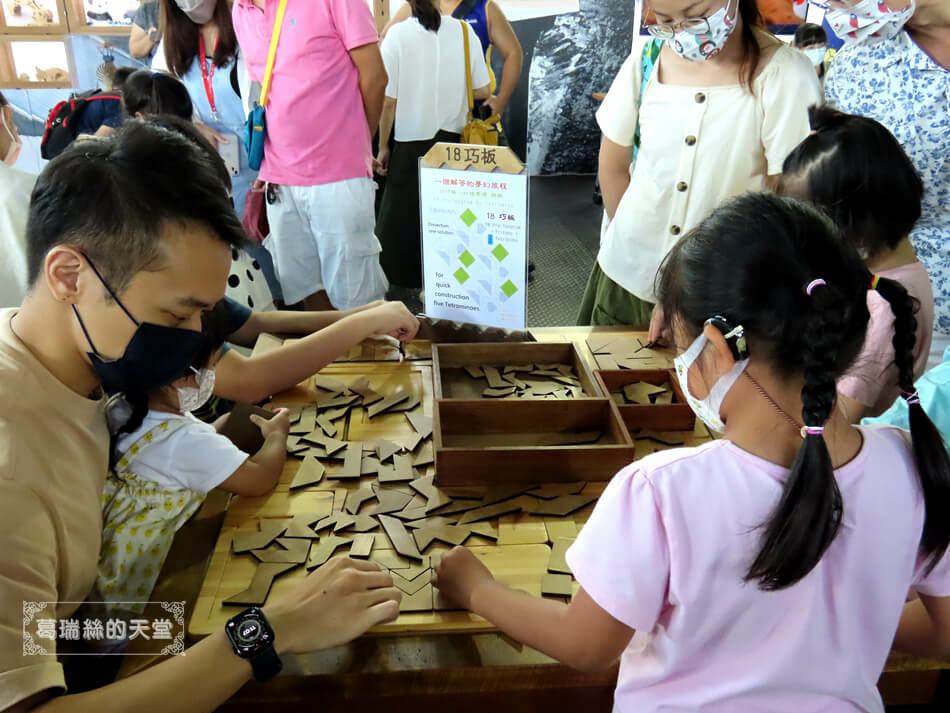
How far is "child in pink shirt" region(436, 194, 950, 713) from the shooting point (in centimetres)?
79

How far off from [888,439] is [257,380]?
1.18 m

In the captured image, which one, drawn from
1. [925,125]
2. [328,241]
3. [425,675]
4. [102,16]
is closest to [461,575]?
[425,675]

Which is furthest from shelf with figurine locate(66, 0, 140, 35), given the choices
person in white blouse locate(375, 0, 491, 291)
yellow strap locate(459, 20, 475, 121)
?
yellow strap locate(459, 20, 475, 121)

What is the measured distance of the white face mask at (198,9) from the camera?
283 centimetres

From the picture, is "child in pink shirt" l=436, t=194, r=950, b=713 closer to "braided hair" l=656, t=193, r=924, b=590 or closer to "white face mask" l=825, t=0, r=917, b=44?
"braided hair" l=656, t=193, r=924, b=590

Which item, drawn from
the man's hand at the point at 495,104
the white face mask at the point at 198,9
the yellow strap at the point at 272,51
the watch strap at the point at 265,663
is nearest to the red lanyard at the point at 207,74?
the white face mask at the point at 198,9

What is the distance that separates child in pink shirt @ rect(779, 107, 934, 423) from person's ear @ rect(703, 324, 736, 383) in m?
0.61

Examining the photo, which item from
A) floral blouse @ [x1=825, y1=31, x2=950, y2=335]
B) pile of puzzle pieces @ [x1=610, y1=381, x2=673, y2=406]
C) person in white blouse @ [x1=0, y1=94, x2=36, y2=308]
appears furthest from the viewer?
person in white blouse @ [x1=0, y1=94, x2=36, y2=308]

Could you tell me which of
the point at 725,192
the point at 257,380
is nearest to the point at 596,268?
the point at 725,192

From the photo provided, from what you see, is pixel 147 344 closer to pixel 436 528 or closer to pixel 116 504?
pixel 116 504

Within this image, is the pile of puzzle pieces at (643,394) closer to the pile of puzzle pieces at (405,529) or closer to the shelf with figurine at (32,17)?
the pile of puzzle pieces at (405,529)

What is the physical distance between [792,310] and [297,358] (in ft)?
3.60

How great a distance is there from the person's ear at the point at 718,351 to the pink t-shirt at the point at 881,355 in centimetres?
55

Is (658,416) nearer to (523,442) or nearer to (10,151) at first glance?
(523,442)
